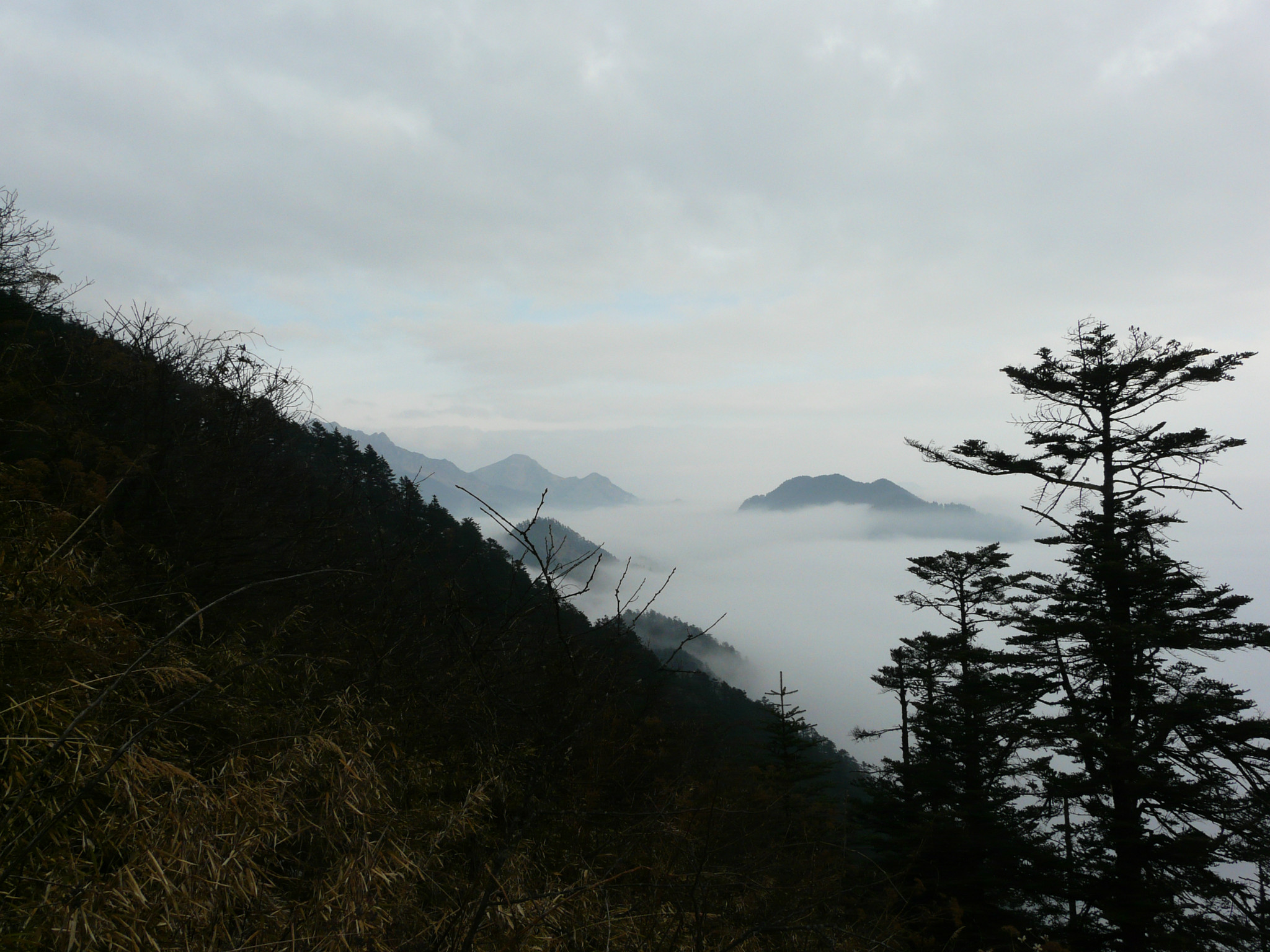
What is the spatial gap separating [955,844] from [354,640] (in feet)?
56.1

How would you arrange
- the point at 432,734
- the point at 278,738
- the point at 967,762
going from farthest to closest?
the point at 967,762, the point at 432,734, the point at 278,738

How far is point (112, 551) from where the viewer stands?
5484 millimetres

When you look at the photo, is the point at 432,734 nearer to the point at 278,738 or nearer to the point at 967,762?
the point at 278,738

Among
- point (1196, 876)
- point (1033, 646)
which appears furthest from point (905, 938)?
point (1033, 646)

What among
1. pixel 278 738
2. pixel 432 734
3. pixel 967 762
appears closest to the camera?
pixel 278 738

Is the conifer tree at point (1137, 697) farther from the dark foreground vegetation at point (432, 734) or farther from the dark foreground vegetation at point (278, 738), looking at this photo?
the dark foreground vegetation at point (278, 738)

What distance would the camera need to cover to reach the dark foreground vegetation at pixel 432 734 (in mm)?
2879

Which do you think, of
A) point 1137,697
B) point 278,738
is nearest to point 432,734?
point 278,738

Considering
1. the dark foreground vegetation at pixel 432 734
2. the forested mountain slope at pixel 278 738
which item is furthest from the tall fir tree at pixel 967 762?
the forested mountain slope at pixel 278 738

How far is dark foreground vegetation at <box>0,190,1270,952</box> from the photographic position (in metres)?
2.88

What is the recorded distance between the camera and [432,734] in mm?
5867

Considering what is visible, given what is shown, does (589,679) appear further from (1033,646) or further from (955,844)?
(955,844)

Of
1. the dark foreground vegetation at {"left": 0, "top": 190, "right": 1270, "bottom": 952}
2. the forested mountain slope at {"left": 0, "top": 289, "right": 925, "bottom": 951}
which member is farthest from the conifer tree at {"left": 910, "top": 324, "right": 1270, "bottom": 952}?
the forested mountain slope at {"left": 0, "top": 289, "right": 925, "bottom": 951}

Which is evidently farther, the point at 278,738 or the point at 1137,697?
the point at 1137,697
